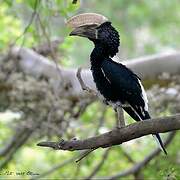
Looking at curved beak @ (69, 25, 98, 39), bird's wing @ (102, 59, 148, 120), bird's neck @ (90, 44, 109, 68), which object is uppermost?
curved beak @ (69, 25, 98, 39)

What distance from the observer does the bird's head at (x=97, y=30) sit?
2477 millimetres

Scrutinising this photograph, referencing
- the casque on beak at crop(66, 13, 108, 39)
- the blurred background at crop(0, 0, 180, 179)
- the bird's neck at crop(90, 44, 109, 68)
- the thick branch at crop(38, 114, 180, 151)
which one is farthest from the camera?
the blurred background at crop(0, 0, 180, 179)

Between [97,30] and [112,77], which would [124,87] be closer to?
[112,77]

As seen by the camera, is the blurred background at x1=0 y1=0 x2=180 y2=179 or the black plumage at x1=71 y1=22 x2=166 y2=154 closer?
the black plumage at x1=71 y1=22 x2=166 y2=154

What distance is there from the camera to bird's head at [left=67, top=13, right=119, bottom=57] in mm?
2477

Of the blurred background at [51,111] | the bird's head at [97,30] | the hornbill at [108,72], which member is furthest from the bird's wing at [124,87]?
the blurred background at [51,111]

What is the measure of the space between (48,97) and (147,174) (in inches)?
36.9

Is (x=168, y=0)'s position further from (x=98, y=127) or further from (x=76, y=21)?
(x=76, y=21)

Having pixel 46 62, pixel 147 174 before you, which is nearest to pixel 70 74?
pixel 46 62

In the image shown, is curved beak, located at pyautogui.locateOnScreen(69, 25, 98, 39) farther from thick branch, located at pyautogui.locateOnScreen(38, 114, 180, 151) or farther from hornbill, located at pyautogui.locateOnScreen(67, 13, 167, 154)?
thick branch, located at pyautogui.locateOnScreen(38, 114, 180, 151)

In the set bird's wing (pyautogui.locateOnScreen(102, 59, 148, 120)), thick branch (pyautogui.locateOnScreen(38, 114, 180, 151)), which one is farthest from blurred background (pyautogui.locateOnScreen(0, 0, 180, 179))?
thick branch (pyautogui.locateOnScreen(38, 114, 180, 151))

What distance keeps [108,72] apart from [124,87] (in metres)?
0.09

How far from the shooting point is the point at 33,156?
5516 mm

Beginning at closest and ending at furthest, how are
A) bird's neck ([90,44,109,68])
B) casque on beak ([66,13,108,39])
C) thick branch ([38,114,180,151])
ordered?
1. thick branch ([38,114,180,151])
2. casque on beak ([66,13,108,39])
3. bird's neck ([90,44,109,68])
